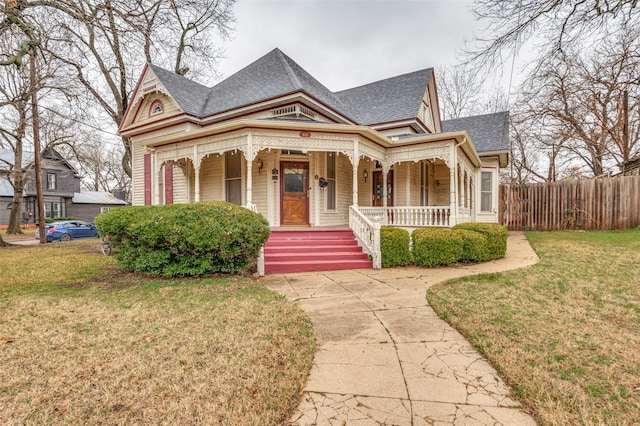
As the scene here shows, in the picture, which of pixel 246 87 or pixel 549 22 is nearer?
pixel 549 22

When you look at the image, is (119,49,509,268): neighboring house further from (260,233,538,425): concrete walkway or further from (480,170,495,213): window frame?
(260,233,538,425): concrete walkway

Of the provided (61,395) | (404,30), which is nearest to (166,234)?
(61,395)

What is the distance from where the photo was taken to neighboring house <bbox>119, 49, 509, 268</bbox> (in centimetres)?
914

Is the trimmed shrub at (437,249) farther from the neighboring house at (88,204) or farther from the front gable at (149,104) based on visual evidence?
the neighboring house at (88,204)

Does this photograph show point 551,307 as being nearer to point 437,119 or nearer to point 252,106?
point 252,106

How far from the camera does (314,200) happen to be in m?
10.5

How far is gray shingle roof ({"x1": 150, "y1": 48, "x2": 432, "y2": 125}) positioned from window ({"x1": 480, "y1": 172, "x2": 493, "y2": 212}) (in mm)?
5128

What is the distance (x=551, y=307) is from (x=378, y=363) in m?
2.92

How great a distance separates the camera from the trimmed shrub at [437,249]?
23.7ft

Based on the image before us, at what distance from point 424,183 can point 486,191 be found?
429cm

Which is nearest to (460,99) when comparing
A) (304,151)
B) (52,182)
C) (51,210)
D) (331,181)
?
(331,181)

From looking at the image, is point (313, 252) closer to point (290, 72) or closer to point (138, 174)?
point (290, 72)

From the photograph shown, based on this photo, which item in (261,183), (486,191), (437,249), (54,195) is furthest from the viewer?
(54,195)

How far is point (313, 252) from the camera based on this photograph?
307 inches
